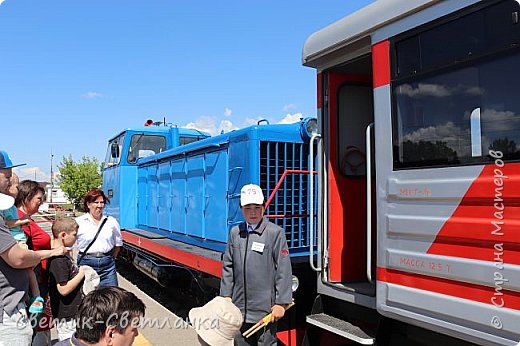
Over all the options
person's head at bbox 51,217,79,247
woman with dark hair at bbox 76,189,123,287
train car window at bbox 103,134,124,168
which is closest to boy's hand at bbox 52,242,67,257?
person's head at bbox 51,217,79,247

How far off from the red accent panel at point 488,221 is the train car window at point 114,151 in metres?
8.45

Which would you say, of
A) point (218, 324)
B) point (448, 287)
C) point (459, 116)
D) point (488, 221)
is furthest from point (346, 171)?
point (218, 324)

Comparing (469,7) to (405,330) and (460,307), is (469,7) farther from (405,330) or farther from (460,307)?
(405,330)

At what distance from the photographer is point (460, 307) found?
2.68 meters

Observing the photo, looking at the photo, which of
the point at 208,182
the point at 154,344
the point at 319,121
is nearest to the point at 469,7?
the point at 319,121

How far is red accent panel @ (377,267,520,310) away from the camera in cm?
244

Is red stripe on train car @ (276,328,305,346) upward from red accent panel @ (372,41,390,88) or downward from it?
downward

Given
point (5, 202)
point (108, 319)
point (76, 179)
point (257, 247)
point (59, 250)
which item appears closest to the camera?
point (108, 319)

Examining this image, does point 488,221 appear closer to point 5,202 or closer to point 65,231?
point 5,202

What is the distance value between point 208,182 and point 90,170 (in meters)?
43.1

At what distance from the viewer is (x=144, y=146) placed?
33.5ft

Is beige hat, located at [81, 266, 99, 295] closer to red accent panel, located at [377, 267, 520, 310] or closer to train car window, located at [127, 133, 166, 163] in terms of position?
red accent panel, located at [377, 267, 520, 310]

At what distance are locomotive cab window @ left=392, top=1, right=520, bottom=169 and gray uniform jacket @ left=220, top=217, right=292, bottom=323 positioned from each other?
1246 mm

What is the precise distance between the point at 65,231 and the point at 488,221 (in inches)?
135
